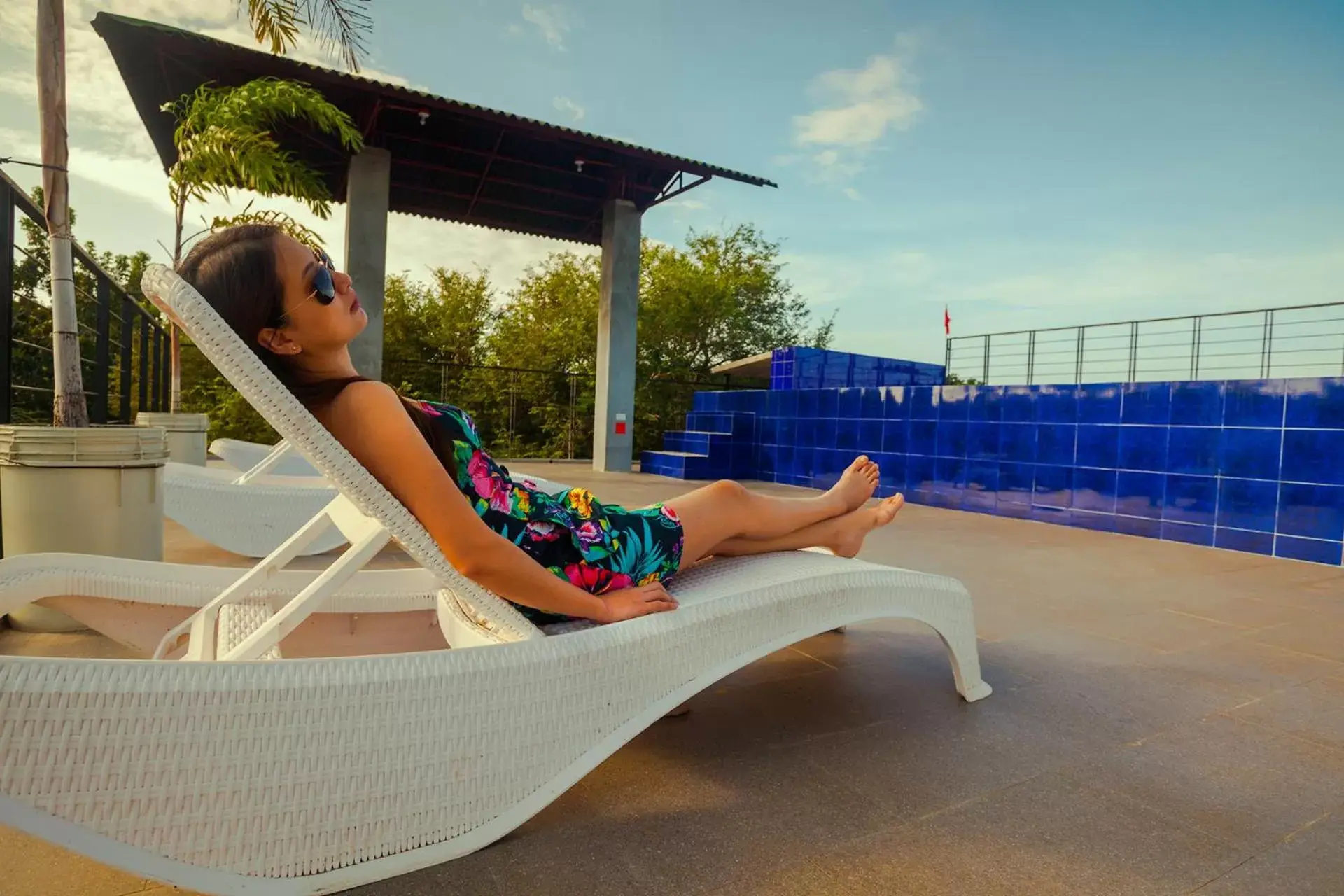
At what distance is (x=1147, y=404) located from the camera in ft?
19.2

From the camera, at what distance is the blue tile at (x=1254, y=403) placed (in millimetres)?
Result: 5125

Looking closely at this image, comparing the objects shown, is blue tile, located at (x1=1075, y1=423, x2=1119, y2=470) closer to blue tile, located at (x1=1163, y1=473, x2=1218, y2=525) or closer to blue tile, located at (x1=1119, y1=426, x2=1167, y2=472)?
blue tile, located at (x1=1119, y1=426, x2=1167, y2=472)

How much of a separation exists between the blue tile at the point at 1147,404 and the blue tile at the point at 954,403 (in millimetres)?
1526

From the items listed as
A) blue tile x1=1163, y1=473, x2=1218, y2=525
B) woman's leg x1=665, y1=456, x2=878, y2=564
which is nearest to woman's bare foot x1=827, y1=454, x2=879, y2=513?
woman's leg x1=665, y1=456, x2=878, y2=564

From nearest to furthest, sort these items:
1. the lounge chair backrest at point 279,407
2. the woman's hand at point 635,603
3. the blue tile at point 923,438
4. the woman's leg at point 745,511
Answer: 1. the lounge chair backrest at point 279,407
2. the woman's hand at point 635,603
3. the woman's leg at point 745,511
4. the blue tile at point 923,438

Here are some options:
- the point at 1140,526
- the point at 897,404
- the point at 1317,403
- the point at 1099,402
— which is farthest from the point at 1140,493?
the point at 897,404

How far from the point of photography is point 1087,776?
170 cm

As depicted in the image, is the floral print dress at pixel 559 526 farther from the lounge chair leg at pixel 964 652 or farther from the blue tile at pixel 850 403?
the blue tile at pixel 850 403

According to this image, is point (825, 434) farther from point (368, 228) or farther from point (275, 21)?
point (275, 21)

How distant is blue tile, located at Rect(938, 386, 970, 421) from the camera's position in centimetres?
738

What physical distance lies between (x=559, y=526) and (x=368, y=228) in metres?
8.14

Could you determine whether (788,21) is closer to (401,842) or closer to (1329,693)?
(1329,693)

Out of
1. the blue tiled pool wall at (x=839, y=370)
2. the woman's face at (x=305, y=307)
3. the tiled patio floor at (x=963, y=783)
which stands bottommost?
the tiled patio floor at (x=963, y=783)

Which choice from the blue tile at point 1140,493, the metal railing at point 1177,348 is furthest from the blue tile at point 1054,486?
the metal railing at point 1177,348
